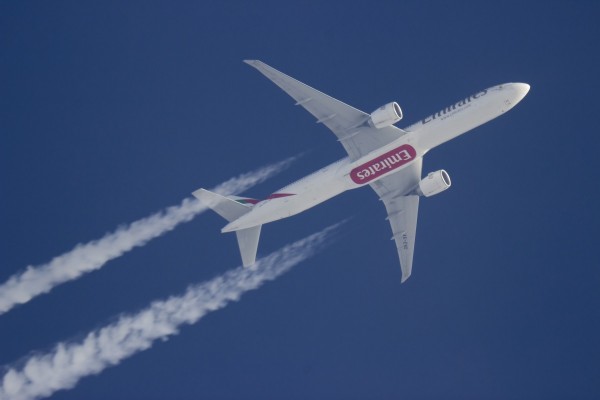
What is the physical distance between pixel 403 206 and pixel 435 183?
5.35m

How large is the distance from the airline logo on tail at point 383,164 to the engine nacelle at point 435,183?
7.23ft

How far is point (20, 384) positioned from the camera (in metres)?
63.7

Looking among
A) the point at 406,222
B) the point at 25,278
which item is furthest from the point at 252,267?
the point at 25,278

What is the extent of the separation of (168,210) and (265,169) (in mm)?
8147

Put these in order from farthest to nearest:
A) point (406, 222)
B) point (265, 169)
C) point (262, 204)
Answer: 1. point (265, 169)
2. point (406, 222)
3. point (262, 204)

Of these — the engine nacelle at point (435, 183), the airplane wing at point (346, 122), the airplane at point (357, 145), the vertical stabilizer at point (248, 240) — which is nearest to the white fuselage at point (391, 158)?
the airplane at point (357, 145)

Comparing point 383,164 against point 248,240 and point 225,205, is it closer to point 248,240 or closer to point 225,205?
point 248,240

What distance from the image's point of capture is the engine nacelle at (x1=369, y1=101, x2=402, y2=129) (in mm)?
57531

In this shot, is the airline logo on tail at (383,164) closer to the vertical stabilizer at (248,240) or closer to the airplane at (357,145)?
the airplane at (357,145)

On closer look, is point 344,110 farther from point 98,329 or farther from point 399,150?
point 98,329

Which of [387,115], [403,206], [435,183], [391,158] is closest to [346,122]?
[387,115]

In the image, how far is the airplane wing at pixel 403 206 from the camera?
6494 centimetres

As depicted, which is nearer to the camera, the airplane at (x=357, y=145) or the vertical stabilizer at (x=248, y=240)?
the airplane at (x=357, y=145)

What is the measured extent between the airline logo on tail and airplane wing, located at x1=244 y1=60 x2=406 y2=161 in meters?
0.88
